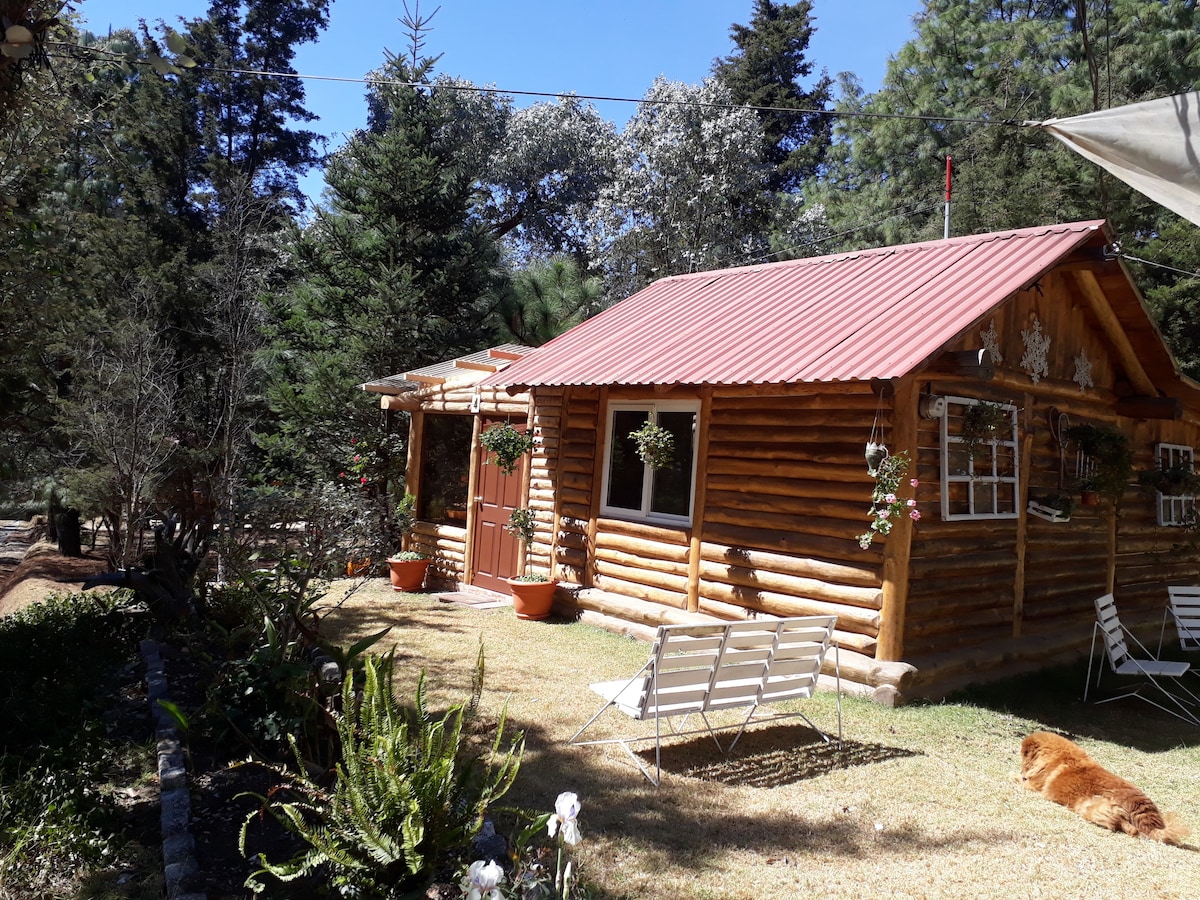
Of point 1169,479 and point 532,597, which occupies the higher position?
point 1169,479

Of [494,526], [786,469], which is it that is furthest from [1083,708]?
[494,526]

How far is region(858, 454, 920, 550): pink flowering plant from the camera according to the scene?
6461mm

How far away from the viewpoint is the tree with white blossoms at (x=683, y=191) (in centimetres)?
2277

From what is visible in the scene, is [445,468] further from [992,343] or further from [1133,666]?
[1133,666]

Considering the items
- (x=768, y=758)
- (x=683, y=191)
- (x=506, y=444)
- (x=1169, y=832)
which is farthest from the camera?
(x=683, y=191)

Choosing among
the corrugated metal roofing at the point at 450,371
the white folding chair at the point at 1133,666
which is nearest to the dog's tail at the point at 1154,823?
the white folding chair at the point at 1133,666

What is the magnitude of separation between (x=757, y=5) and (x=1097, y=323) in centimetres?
2810

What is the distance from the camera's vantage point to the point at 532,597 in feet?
31.8

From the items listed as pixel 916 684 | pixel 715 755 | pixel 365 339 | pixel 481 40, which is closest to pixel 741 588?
pixel 916 684

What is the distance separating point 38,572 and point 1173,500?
733 inches

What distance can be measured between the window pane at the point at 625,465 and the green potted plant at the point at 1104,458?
186 inches

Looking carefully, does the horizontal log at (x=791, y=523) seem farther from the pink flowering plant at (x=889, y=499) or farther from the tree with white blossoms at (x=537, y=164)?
the tree with white blossoms at (x=537, y=164)

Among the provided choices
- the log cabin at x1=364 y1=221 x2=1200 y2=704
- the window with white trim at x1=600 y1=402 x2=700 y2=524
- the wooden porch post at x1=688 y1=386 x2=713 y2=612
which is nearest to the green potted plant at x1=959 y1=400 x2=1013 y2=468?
the log cabin at x1=364 y1=221 x2=1200 y2=704

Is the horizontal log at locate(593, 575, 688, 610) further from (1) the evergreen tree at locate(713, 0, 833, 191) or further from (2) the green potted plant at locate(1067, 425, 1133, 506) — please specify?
(1) the evergreen tree at locate(713, 0, 833, 191)
